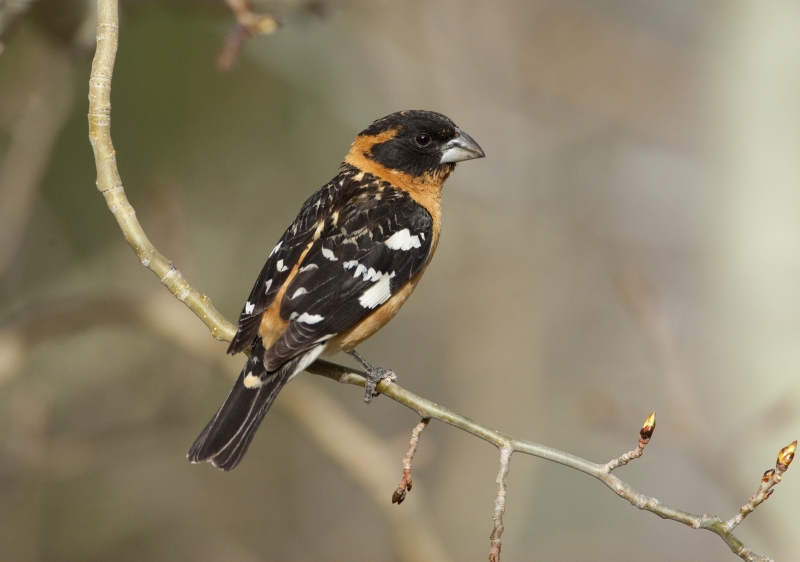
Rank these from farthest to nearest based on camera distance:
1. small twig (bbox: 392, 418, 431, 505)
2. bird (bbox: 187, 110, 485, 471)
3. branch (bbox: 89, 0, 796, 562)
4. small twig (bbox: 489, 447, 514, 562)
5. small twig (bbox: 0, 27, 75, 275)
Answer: small twig (bbox: 0, 27, 75, 275)
bird (bbox: 187, 110, 485, 471)
small twig (bbox: 392, 418, 431, 505)
branch (bbox: 89, 0, 796, 562)
small twig (bbox: 489, 447, 514, 562)

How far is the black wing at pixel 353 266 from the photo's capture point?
129 inches

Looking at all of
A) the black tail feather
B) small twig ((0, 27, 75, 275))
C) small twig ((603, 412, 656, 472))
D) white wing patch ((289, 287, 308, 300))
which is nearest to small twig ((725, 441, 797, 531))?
small twig ((603, 412, 656, 472))

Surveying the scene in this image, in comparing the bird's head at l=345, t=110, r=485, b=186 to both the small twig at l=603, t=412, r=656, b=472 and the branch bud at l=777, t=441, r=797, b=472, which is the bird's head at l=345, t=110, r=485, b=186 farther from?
the branch bud at l=777, t=441, r=797, b=472

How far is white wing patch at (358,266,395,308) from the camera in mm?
3453

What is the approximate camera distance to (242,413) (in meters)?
3.15

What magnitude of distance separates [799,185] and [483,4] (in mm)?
4121

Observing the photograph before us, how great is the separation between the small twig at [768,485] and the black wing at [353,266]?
63.3 inches

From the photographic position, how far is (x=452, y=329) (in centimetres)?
722

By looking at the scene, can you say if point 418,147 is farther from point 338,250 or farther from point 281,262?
point 281,262

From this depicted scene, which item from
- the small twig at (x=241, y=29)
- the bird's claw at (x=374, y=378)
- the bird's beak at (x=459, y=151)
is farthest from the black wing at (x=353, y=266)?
the small twig at (x=241, y=29)

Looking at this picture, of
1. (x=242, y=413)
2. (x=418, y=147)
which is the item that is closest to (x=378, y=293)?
(x=242, y=413)

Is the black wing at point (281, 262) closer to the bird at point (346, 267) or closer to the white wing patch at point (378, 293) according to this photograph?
the bird at point (346, 267)

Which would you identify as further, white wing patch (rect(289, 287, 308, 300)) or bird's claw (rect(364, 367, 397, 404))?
white wing patch (rect(289, 287, 308, 300))

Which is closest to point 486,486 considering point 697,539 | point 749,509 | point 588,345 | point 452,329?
point 452,329
